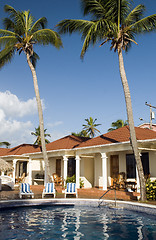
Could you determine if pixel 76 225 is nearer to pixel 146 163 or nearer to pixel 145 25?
pixel 146 163

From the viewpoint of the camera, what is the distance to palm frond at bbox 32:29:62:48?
688 inches

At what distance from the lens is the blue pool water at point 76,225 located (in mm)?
6852

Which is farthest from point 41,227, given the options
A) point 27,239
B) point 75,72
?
point 75,72

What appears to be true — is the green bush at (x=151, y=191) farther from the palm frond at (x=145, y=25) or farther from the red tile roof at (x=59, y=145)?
the palm frond at (x=145, y=25)

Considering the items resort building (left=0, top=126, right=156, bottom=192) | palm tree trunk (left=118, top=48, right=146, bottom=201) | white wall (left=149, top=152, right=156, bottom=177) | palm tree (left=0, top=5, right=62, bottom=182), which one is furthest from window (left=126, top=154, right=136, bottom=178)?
palm tree (left=0, top=5, right=62, bottom=182)

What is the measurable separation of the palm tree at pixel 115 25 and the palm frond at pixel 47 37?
335cm

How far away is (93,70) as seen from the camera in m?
20.4

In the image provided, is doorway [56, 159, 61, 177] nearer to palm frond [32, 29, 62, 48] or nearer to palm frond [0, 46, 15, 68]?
palm frond [0, 46, 15, 68]

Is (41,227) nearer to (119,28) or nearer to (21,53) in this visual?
(119,28)

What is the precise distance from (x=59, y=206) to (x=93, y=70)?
12.2 m

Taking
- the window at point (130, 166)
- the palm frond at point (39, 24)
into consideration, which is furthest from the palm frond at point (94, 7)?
the window at point (130, 166)

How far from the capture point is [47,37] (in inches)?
712

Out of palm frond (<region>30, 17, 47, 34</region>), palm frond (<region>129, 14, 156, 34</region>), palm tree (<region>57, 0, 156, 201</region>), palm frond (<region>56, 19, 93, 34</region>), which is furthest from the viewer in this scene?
palm frond (<region>30, 17, 47, 34</region>)

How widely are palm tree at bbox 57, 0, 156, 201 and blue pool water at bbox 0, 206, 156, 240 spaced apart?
5.32m
